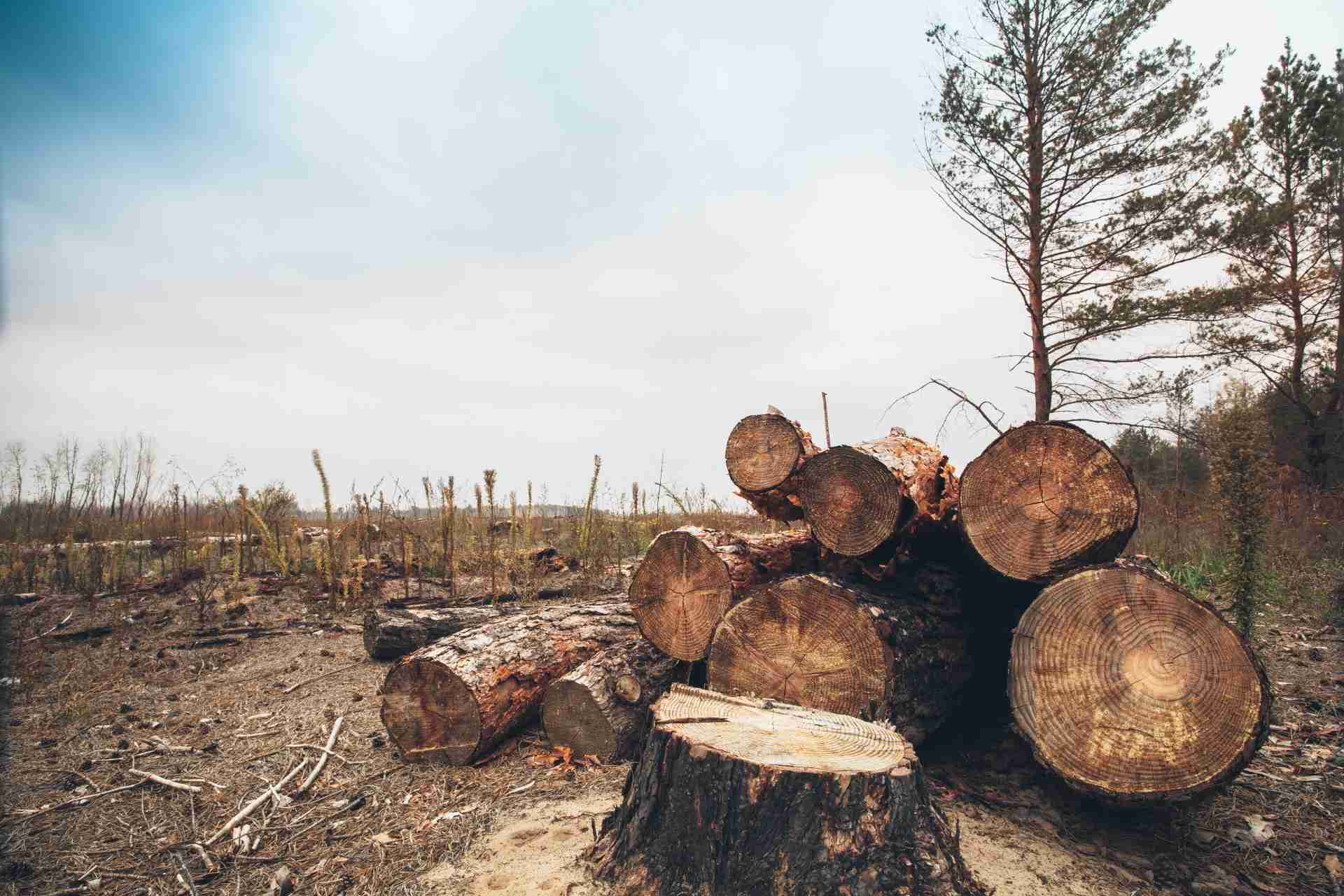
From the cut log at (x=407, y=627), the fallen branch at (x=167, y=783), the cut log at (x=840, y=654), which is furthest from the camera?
the cut log at (x=407, y=627)

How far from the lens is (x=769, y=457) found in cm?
391

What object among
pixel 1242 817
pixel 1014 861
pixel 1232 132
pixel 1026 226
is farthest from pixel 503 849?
pixel 1232 132

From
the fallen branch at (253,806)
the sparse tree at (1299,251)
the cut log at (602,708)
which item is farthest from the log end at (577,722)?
the sparse tree at (1299,251)

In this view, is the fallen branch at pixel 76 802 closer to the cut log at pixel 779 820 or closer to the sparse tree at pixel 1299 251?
the cut log at pixel 779 820

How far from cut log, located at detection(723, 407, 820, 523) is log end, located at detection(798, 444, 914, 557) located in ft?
0.84

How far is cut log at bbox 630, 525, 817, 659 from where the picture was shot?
3.64 metres

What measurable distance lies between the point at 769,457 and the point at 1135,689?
6.55 ft

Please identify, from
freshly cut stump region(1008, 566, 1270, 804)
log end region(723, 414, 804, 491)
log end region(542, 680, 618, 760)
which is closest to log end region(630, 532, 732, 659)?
log end region(542, 680, 618, 760)

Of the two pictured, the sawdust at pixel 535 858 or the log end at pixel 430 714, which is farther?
the log end at pixel 430 714

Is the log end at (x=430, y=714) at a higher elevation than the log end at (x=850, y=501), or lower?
lower

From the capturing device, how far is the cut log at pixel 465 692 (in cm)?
346

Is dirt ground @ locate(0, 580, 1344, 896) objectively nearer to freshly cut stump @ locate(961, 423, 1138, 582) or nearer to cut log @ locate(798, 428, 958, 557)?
freshly cut stump @ locate(961, 423, 1138, 582)

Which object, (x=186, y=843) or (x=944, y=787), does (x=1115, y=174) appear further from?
(x=186, y=843)

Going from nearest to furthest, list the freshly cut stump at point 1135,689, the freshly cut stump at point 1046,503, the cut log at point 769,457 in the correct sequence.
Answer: the freshly cut stump at point 1135,689 → the freshly cut stump at point 1046,503 → the cut log at point 769,457
